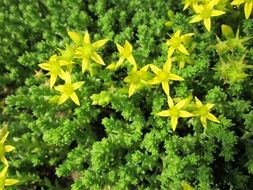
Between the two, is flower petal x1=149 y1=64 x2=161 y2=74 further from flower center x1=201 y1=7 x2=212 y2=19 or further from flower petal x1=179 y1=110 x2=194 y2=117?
flower center x1=201 y1=7 x2=212 y2=19

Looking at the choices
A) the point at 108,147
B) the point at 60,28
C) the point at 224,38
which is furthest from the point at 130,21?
the point at 108,147

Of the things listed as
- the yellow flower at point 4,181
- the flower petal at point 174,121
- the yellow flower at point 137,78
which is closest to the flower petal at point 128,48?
the yellow flower at point 137,78

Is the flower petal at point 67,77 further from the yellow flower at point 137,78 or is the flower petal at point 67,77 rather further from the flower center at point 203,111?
the flower center at point 203,111

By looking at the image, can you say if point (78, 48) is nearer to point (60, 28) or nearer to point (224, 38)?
point (60, 28)

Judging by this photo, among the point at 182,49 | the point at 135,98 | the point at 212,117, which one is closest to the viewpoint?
the point at 212,117

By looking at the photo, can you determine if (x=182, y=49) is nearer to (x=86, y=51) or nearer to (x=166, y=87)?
(x=166, y=87)

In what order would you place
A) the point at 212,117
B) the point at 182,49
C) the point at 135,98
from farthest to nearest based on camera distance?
the point at 135,98 < the point at 182,49 < the point at 212,117

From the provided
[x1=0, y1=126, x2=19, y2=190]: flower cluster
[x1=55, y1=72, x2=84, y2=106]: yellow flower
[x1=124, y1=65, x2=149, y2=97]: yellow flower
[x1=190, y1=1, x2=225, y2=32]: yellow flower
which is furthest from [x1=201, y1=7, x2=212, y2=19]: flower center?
[x1=0, y1=126, x2=19, y2=190]: flower cluster

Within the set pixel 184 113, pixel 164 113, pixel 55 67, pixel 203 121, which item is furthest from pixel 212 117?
pixel 55 67
